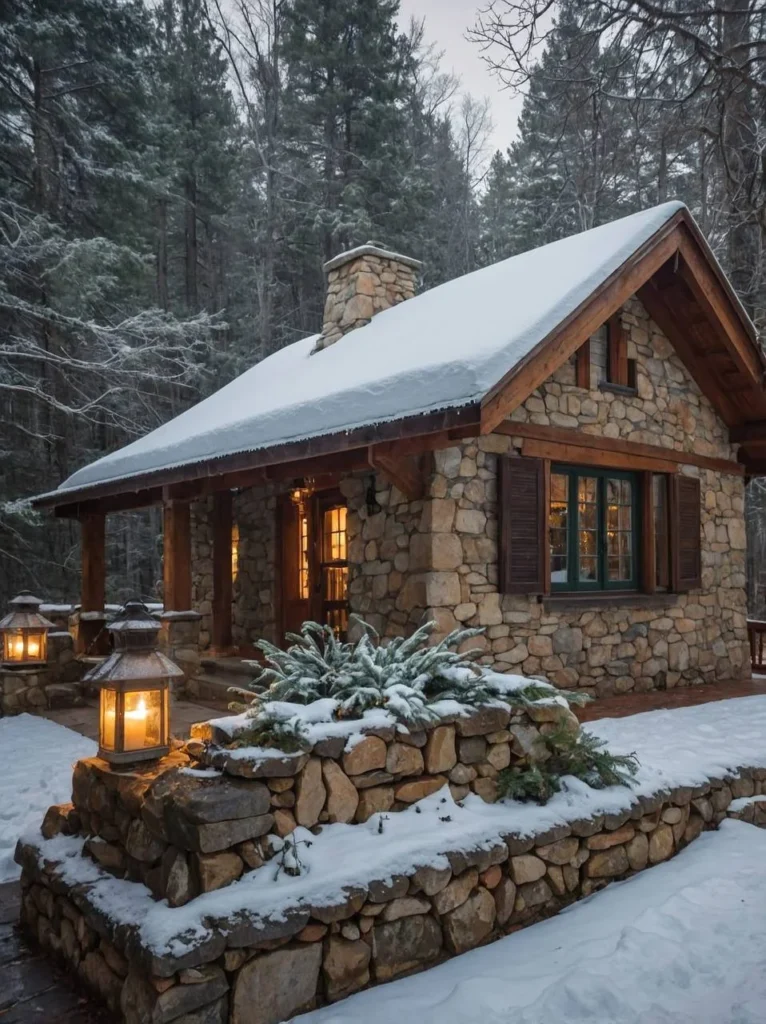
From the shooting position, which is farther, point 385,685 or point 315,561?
point 315,561

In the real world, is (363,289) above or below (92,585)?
above

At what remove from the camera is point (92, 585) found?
10148 mm

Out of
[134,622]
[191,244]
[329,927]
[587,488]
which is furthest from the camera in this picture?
[191,244]

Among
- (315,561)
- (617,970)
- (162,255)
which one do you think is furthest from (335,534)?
(162,255)

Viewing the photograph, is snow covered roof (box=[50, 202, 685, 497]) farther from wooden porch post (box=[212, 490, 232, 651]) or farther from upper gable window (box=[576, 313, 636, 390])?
wooden porch post (box=[212, 490, 232, 651])

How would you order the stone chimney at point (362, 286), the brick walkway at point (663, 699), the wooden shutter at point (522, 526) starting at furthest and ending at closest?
the stone chimney at point (362, 286), the brick walkway at point (663, 699), the wooden shutter at point (522, 526)

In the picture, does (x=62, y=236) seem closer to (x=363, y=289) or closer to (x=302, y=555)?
(x=363, y=289)

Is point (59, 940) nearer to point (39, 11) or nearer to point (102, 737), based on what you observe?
point (102, 737)

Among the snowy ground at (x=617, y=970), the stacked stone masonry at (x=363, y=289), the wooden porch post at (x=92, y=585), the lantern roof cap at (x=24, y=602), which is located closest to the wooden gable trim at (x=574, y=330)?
the snowy ground at (x=617, y=970)

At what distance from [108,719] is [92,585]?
679cm

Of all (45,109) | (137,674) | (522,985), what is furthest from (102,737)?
(45,109)

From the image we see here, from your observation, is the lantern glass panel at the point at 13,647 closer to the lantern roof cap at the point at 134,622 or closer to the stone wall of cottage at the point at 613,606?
the stone wall of cottage at the point at 613,606

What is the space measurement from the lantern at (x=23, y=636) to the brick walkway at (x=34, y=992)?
527 centimetres

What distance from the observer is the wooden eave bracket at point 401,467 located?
19.4ft
